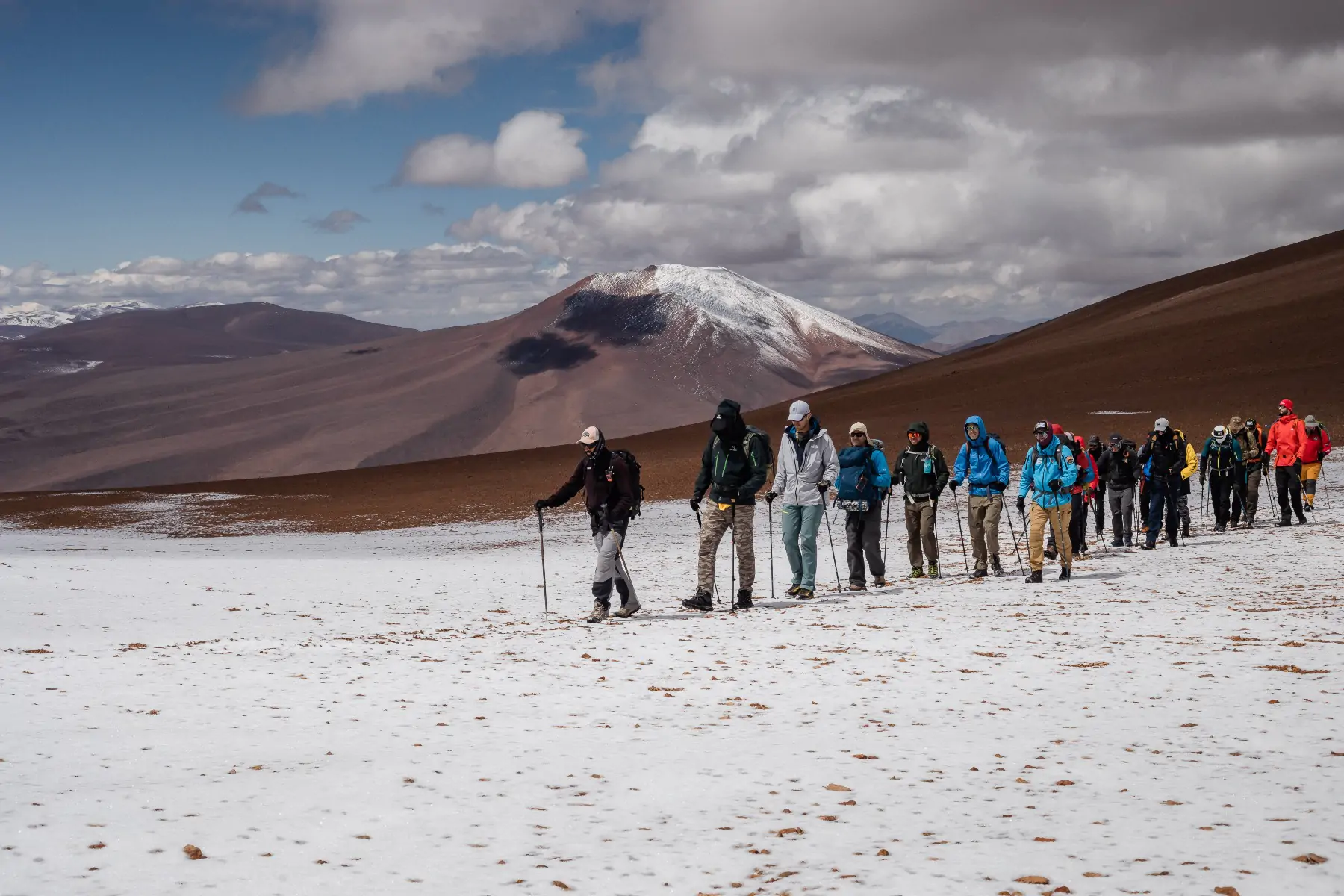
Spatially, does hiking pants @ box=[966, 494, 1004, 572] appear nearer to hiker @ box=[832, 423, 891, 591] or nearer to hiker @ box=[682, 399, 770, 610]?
hiker @ box=[832, 423, 891, 591]

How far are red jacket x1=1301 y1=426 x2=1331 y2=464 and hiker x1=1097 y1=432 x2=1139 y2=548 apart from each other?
3378mm

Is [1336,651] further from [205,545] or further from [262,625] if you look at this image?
[205,545]

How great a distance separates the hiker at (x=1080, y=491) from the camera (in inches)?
771

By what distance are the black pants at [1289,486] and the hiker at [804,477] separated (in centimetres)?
1265

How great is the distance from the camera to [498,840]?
19.5 feet

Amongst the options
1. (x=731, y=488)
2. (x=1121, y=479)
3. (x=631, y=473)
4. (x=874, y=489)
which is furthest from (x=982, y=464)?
(x=1121, y=479)

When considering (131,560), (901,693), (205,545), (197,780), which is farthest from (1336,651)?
(205,545)

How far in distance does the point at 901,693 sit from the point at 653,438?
69918 mm

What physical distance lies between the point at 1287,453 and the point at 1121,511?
381cm

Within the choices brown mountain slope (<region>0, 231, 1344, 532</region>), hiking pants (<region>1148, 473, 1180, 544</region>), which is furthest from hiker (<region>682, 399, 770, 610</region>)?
brown mountain slope (<region>0, 231, 1344, 532</region>)

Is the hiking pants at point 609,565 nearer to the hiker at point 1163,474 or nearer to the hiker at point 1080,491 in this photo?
the hiker at point 1080,491

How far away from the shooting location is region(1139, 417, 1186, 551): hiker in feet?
68.7

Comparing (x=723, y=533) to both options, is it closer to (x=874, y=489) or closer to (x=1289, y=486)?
(x=874, y=489)

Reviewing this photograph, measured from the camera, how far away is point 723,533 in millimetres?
14312
